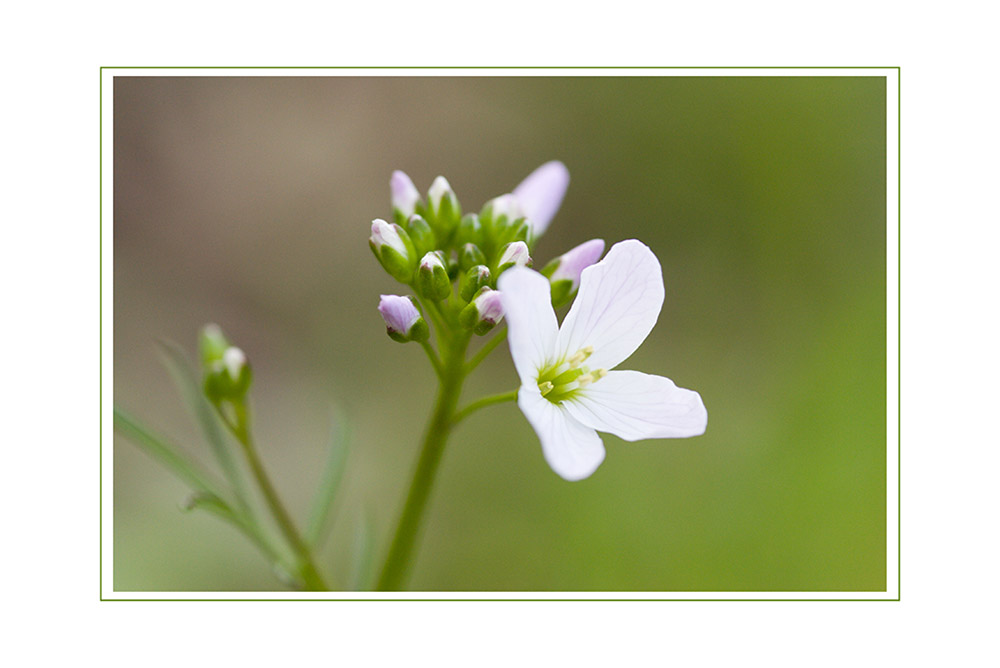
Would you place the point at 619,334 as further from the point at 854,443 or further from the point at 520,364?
the point at 854,443

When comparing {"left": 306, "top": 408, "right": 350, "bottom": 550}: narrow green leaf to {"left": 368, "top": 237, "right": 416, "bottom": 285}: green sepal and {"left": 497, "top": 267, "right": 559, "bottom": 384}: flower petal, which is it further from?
{"left": 497, "top": 267, "right": 559, "bottom": 384}: flower petal

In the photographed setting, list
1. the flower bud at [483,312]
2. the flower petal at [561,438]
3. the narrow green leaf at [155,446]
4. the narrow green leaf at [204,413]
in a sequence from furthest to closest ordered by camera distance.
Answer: the narrow green leaf at [204,413], the narrow green leaf at [155,446], the flower bud at [483,312], the flower petal at [561,438]

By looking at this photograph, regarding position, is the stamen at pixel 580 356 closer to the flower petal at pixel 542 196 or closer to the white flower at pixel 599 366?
the white flower at pixel 599 366

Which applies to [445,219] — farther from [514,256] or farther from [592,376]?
[592,376]

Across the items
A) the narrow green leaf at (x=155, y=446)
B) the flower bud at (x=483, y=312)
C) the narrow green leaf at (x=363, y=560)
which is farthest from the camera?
the narrow green leaf at (x=363, y=560)

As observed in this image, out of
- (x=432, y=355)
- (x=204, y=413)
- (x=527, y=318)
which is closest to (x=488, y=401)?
(x=432, y=355)

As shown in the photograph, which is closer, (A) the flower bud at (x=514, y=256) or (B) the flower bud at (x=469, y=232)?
(A) the flower bud at (x=514, y=256)

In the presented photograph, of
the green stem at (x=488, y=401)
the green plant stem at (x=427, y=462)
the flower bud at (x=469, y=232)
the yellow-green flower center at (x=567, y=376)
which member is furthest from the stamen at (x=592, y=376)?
the flower bud at (x=469, y=232)
